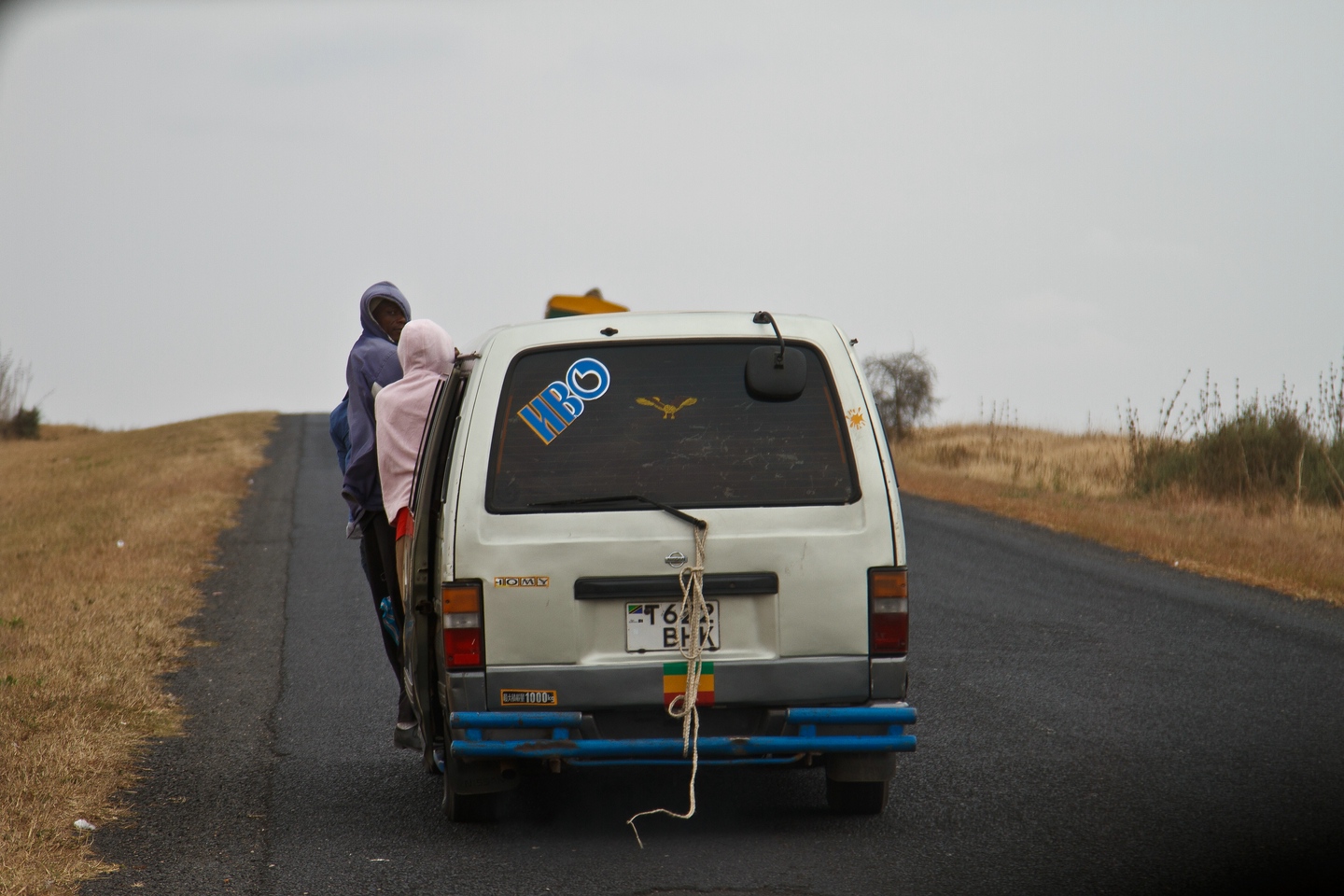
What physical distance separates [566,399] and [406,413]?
117 cm

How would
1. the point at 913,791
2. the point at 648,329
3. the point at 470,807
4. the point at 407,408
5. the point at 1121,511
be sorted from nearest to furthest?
1. the point at 648,329
2. the point at 470,807
3. the point at 913,791
4. the point at 407,408
5. the point at 1121,511

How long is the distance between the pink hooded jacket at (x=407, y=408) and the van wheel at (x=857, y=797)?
2154 millimetres

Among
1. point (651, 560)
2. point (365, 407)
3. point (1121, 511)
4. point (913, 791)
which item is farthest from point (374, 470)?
point (1121, 511)

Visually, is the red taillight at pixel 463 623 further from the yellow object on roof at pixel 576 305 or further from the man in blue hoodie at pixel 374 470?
the yellow object on roof at pixel 576 305

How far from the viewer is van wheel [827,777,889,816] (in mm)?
5137

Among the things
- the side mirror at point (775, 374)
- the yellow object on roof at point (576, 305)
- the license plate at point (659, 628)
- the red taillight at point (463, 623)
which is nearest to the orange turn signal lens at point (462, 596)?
the red taillight at point (463, 623)

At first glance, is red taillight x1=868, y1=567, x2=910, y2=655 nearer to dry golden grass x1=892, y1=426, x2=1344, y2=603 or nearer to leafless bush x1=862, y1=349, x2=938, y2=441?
dry golden grass x1=892, y1=426, x2=1344, y2=603

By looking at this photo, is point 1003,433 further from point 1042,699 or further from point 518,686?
point 518,686

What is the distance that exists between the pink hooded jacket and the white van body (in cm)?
89

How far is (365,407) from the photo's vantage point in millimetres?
6066

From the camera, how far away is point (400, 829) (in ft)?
16.7

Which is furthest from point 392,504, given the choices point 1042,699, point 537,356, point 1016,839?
point 1042,699

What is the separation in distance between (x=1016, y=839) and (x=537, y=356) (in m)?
2.54

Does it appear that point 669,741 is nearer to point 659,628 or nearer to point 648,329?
point 659,628
